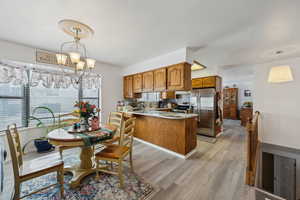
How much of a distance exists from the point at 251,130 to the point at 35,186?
133 inches

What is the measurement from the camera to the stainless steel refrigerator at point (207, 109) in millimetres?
3947

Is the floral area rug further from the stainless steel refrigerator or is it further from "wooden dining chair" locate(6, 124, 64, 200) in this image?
the stainless steel refrigerator

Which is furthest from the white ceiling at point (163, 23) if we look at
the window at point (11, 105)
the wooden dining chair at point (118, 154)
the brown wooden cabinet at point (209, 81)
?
the wooden dining chair at point (118, 154)

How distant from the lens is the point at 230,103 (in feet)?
24.0

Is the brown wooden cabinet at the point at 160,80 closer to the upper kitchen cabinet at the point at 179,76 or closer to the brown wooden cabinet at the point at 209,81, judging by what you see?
the upper kitchen cabinet at the point at 179,76

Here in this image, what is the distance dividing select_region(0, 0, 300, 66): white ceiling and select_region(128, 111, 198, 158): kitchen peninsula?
1727 mm

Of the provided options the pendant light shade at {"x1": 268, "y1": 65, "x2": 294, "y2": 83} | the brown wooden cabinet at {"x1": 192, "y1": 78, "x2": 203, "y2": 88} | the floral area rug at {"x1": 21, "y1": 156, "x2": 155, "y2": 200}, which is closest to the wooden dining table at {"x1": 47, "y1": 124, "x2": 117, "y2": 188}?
the floral area rug at {"x1": 21, "y1": 156, "x2": 155, "y2": 200}

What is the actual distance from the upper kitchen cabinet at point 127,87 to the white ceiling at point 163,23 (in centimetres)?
160

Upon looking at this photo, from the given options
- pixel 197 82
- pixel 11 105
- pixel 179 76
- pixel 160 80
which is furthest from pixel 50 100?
pixel 197 82

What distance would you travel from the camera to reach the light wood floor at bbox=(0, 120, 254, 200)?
1583mm

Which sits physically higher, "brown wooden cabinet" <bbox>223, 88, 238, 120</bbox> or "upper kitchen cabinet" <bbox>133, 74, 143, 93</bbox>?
"upper kitchen cabinet" <bbox>133, 74, 143, 93</bbox>

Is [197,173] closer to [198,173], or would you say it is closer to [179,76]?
[198,173]

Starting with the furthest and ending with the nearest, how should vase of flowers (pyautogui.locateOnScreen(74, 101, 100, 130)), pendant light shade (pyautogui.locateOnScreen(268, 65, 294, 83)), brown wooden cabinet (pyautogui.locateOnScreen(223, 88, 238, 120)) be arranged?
1. brown wooden cabinet (pyautogui.locateOnScreen(223, 88, 238, 120))
2. pendant light shade (pyautogui.locateOnScreen(268, 65, 294, 83))
3. vase of flowers (pyautogui.locateOnScreen(74, 101, 100, 130))

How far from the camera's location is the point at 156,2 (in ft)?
4.71
